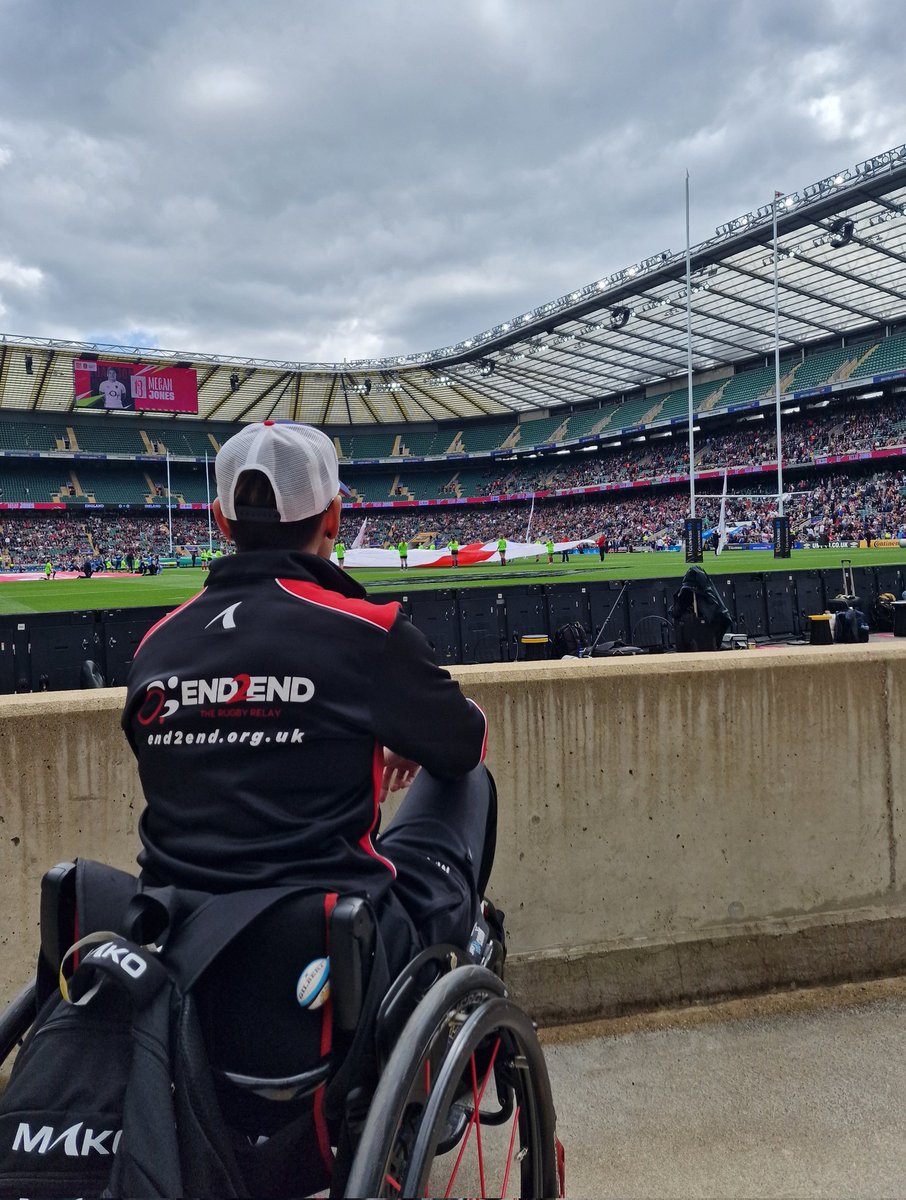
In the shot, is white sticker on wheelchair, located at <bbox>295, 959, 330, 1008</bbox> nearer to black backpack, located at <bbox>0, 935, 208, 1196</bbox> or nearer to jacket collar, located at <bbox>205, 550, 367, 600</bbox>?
black backpack, located at <bbox>0, 935, 208, 1196</bbox>

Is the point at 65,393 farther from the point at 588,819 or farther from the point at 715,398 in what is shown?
the point at 588,819

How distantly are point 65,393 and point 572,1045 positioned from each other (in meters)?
81.4

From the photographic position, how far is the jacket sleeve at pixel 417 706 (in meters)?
1.44

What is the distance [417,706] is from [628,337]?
204 ft

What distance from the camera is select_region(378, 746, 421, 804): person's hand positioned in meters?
1.75

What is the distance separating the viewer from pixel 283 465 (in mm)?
1571

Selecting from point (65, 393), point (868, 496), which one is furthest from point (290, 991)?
point (65, 393)

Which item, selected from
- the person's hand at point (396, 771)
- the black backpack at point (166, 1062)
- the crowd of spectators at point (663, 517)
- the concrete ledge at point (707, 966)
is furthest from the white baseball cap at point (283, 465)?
the crowd of spectators at point (663, 517)

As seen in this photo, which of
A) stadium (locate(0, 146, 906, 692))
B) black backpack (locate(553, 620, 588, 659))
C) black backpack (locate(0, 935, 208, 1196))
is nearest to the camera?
black backpack (locate(0, 935, 208, 1196))

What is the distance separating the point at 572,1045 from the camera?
277cm

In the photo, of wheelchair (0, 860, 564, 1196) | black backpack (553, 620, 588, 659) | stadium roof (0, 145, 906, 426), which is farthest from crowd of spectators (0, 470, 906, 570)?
wheelchair (0, 860, 564, 1196)

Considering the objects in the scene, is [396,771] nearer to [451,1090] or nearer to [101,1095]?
[451,1090]

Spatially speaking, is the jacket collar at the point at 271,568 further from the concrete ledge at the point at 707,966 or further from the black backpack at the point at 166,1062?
the concrete ledge at the point at 707,966

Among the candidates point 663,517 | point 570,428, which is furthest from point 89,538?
point 663,517
